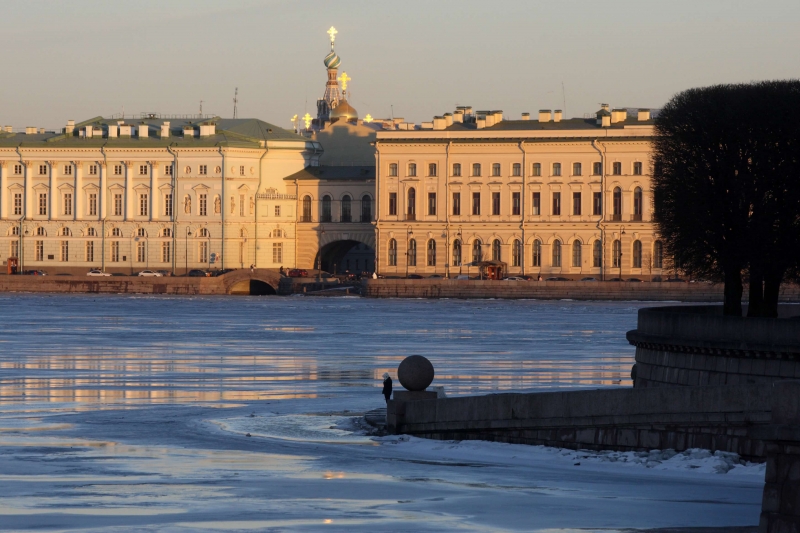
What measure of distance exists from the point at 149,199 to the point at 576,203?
3107cm

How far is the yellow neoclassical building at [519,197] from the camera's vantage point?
10862cm

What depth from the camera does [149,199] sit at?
118 meters

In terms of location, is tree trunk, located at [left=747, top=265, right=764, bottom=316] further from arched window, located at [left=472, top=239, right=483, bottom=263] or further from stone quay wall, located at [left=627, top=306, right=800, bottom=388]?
arched window, located at [left=472, top=239, right=483, bottom=263]

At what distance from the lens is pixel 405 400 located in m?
25.2

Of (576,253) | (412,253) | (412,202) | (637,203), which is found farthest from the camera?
(412,202)

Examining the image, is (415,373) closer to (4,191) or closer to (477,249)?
(477,249)

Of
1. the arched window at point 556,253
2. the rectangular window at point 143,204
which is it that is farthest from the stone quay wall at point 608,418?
the rectangular window at point 143,204

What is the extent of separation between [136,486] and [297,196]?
3948 inches

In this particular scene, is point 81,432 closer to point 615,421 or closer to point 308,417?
point 308,417

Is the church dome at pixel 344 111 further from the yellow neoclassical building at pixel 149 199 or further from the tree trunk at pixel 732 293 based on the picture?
the tree trunk at pixel 732 293

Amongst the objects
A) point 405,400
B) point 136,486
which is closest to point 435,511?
point 136,486

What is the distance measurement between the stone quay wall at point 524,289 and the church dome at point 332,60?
53484 mm

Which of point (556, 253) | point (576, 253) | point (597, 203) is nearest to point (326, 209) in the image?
point (556, 253)

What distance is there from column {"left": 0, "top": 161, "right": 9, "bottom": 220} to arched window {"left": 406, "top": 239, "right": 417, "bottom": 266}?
30.6 m
